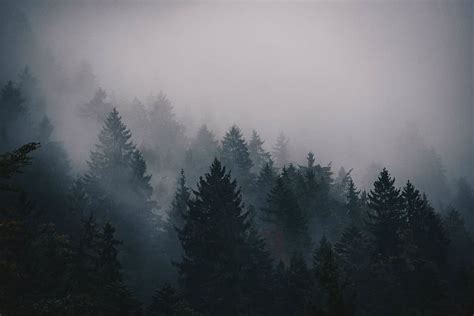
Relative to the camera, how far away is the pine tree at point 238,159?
59678mm

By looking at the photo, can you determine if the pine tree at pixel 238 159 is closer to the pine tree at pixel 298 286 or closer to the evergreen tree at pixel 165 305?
the pine tree at pixel 298 286

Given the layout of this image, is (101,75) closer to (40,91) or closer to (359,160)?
(40,91)

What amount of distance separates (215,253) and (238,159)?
3218 centimetres

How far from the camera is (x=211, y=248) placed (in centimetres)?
2997

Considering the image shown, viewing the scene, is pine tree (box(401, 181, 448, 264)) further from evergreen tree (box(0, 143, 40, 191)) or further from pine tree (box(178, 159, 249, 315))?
evergreen tree (box(0, 143, 40, 191))

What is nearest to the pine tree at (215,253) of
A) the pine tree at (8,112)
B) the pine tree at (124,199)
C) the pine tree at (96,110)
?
the pine tree at (124,199)

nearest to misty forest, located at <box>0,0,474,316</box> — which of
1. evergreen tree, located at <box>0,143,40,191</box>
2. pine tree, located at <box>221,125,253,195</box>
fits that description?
evergreen tree, located at <box>0,143,40,191</box>

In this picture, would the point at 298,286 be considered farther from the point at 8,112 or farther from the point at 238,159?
the point at 8,112

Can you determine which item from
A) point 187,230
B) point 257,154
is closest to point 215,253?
point 187,230

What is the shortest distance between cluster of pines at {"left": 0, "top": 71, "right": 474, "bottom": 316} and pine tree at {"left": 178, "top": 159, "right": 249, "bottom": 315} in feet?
0.30

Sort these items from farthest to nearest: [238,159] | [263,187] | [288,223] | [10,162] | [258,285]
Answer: [238,159] → [263,187] → [288,223] → [258,285] → [10,162]

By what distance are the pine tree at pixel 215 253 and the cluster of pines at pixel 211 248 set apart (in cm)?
9

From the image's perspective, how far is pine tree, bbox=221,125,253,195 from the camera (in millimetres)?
59678

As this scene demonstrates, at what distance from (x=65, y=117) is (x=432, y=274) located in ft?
261
